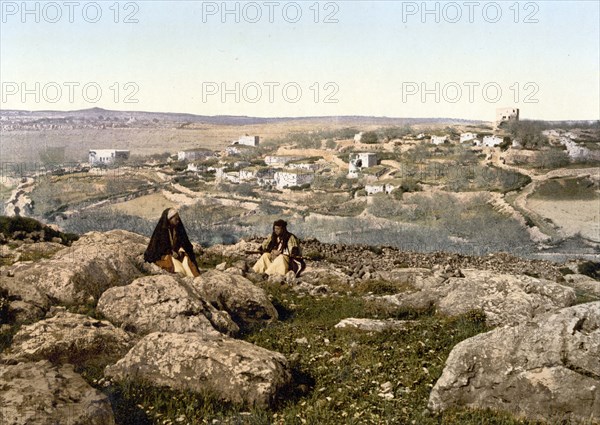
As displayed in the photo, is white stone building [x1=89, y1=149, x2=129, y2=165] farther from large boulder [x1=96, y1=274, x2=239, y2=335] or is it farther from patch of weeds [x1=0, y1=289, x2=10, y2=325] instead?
large boulder [x1=96, y1=274, x2=239, y2=335]

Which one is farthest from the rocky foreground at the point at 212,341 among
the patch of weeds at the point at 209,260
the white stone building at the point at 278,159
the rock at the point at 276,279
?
the white stone building at the point at 278,159

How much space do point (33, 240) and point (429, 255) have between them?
36.8 feet

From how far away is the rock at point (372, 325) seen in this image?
979cm

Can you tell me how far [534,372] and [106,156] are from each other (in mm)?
24541

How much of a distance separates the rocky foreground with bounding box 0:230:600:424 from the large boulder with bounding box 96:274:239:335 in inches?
0.7

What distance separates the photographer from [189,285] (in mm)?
10320

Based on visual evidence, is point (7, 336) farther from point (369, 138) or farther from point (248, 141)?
point (369, 138)

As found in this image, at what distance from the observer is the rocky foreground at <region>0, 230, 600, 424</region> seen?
654 centimetres

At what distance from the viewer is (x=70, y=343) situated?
8070 mm

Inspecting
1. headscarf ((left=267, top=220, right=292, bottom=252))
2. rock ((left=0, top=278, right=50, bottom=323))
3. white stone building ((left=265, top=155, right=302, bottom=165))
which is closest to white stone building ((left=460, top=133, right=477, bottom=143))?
white stone building ((left=265, top=155, right=302, bottom=165))

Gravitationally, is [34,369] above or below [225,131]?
below

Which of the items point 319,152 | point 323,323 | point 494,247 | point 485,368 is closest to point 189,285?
point 323,323

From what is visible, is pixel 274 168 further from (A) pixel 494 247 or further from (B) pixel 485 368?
(B) pixel 485 368

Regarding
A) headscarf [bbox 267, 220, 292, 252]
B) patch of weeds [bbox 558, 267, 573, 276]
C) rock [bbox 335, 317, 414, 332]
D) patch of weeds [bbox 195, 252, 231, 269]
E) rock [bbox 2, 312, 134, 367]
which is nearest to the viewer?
rock [bbox 2, 312, 134, 367]
